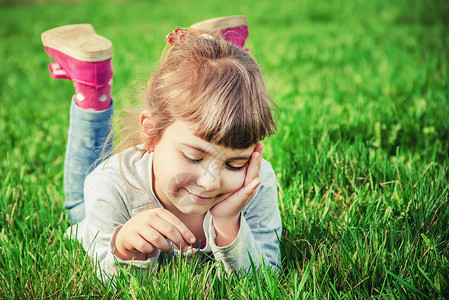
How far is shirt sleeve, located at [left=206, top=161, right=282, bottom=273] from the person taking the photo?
179 cm

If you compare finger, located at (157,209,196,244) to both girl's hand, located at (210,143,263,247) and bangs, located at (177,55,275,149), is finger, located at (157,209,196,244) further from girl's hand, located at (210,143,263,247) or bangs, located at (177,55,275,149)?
bangs, located at (177,55,275,149)

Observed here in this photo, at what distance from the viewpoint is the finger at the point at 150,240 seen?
1669 mm

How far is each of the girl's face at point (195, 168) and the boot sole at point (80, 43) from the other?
30.8 inches

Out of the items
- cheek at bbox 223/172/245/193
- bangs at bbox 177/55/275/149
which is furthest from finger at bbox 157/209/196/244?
bangs at bbox 177/55/275/149

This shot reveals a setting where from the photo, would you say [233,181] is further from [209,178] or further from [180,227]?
[180,227]

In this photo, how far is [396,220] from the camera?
2.14 m

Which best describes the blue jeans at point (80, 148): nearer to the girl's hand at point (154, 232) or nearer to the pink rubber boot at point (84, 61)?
the pink rubber boot at point (84, 61)

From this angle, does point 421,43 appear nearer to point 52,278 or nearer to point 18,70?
point 18,70

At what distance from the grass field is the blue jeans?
0.38ft

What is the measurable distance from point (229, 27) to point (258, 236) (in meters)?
1.13

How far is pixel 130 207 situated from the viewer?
2023 millimetres

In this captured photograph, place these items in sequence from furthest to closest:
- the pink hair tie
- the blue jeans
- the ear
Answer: the blue jeans → the pink hair tie → the ear

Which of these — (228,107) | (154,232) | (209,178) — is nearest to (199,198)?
(209,178)

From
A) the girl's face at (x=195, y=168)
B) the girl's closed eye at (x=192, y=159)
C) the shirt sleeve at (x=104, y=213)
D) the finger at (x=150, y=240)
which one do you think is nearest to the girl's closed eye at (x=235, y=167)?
the girl's face at (x=195, y=168)
